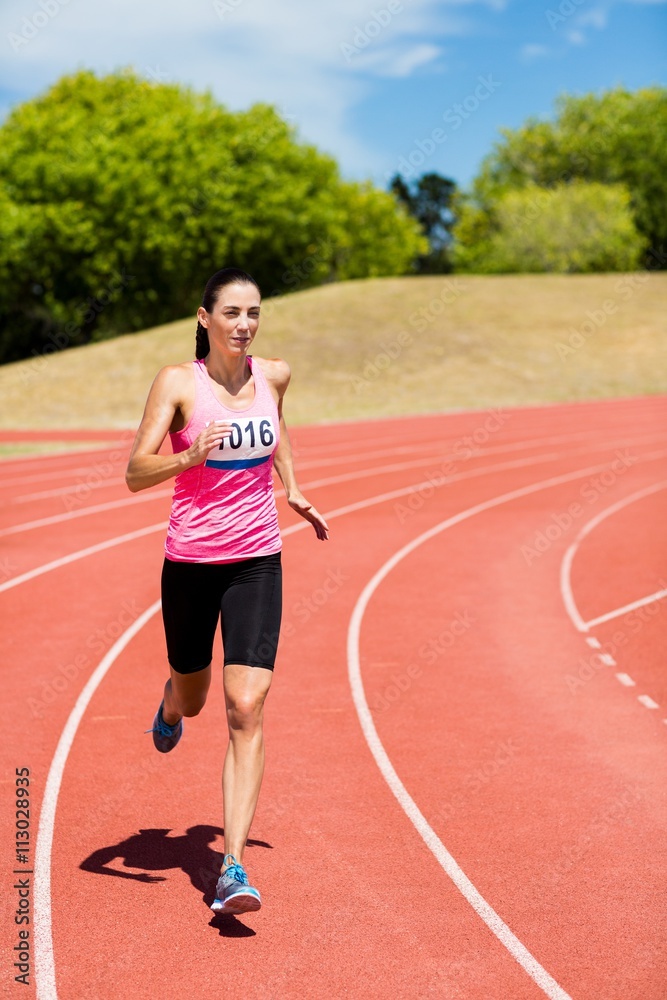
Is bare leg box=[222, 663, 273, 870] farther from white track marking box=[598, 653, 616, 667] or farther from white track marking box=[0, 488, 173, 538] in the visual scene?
white track marking box=[0, 488, 173, 538]

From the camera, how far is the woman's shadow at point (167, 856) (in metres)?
4.29

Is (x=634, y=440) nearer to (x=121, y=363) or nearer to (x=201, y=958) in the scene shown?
(x=201, y=958)

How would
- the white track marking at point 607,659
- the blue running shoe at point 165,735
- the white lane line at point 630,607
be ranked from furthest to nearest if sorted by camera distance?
the white lane line at point 630,607 < the white track marking at point 607,659 < the blue running shoe at point 165,735

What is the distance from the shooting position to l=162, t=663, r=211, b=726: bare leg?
4336mm

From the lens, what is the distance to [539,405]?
31156 millimetres

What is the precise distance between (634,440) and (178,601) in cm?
1955

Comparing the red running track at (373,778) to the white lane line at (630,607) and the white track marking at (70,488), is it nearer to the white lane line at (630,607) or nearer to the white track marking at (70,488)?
the white lane line at (630,607)

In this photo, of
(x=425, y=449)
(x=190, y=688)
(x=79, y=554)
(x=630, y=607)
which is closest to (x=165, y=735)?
(x=190, y=688)

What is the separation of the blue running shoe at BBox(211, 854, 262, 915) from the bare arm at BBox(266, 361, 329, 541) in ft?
4.44

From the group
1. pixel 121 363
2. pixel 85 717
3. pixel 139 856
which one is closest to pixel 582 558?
pixel 85 717

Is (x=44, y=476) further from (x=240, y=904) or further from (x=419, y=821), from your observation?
(x=240, y=904)
